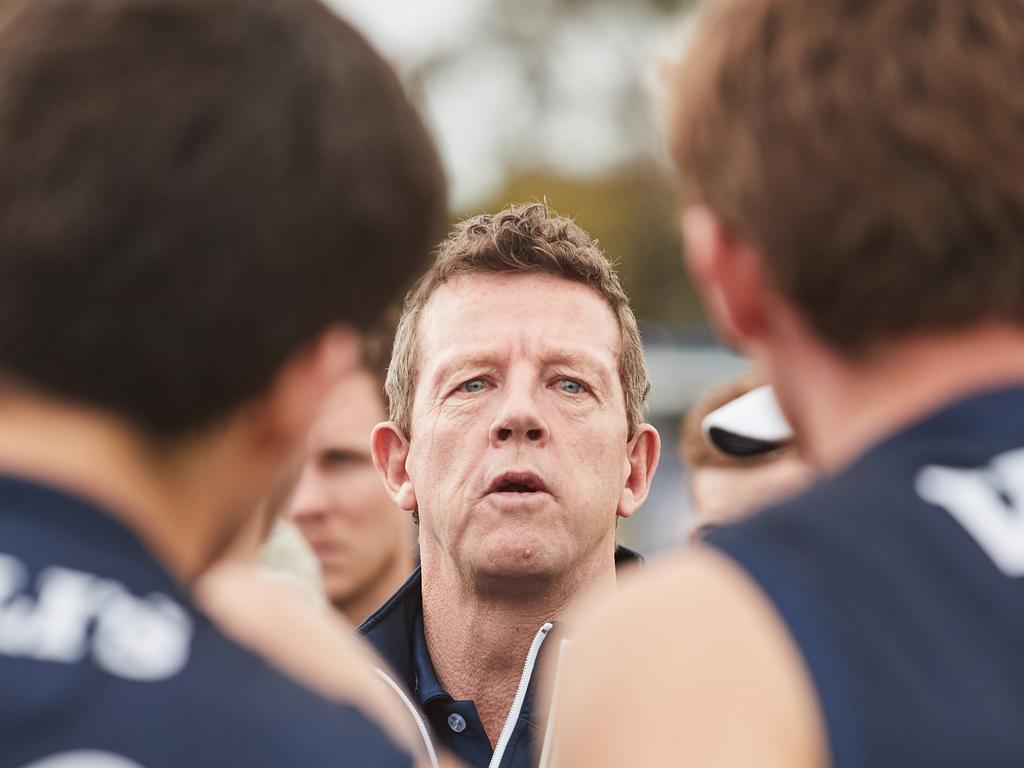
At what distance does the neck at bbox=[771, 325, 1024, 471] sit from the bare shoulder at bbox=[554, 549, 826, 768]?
26 centimetres

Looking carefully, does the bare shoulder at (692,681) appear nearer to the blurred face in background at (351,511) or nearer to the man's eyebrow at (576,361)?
the man's eyebrow at (576,361)

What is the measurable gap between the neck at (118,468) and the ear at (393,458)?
2.49 metres

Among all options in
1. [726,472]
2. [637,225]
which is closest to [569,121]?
[637,225]

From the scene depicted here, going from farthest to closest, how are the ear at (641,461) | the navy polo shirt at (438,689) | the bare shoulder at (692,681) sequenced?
the ear at (641,461) < the navy polo shirt at (438,689) < the bare shoulder at (692,681)

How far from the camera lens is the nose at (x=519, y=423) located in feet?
12.4

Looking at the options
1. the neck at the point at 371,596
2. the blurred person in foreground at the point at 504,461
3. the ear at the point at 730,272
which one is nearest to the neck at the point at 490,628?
the blurred person in foreground at the point at 504,461

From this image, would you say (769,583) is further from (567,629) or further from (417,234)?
(567,629)

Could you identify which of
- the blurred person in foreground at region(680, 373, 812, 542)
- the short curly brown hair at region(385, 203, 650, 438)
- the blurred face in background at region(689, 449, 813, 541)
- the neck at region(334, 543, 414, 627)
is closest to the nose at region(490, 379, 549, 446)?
the short curly brown hair at region(385, 203, 650, 438)

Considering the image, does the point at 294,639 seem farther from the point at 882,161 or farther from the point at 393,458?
the point at 393,458

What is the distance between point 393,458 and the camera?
418 centimetres

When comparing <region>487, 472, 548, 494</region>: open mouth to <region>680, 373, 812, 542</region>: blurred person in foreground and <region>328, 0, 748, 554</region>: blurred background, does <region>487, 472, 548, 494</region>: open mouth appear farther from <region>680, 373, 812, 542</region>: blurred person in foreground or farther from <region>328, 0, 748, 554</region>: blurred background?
<region>328, 0, 748, 554</region>: blurred background

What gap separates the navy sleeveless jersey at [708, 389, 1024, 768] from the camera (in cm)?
135

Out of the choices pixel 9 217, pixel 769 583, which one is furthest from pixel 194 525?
pixel 769 583

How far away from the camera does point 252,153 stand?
1521 mm
